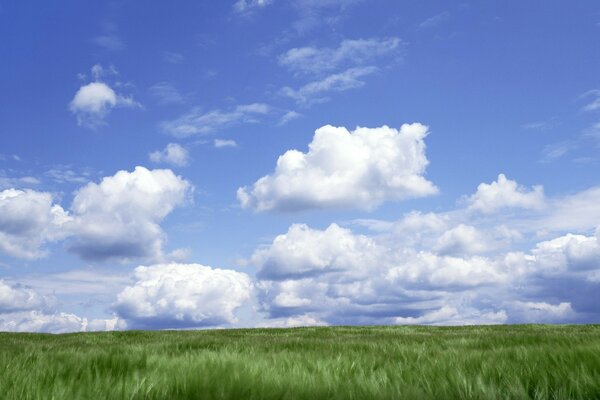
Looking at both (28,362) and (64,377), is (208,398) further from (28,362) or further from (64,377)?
(28,362)

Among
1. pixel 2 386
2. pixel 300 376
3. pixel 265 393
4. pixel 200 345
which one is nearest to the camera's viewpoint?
pixel 265 393

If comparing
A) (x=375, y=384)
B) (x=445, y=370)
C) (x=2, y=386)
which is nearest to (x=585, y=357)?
(x=445, y=370)

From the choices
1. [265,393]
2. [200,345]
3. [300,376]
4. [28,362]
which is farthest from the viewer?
[200,345]

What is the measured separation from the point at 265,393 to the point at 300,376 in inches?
25.8

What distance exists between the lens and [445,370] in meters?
3.43

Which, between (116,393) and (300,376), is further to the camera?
(300,376)

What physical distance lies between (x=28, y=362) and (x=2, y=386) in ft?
5.45

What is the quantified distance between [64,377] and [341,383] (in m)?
1.80

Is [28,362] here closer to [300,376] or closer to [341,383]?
[300,376]

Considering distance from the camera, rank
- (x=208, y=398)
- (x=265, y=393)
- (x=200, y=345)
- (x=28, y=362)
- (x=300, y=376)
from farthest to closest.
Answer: (x=200, y=345) < (x=28, y=362) < (x=300, y=376) < (x=265, y=393) < (x=208, y=398)

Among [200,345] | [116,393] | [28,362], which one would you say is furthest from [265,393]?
[200,345]

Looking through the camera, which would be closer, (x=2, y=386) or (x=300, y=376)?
(x=2, y=386)

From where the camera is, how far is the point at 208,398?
2.59m

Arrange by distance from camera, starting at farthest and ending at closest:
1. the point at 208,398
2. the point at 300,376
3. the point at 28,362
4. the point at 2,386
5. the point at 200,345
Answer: the point at 200,345 < the point at 28,362 < the point at 300,376 < the point at 2,386 < the point at 208,398
